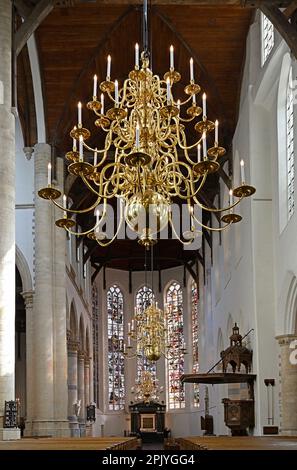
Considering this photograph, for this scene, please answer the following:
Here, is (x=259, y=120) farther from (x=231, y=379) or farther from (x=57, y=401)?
(x=57, y=401)

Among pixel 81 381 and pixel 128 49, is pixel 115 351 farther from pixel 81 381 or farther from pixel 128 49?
pixel 128 49

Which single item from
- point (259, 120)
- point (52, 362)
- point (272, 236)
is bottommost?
point (52, 362)

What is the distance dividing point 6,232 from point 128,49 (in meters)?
10.6

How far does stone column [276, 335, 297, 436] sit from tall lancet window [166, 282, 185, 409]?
2080cm

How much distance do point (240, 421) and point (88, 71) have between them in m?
10.2

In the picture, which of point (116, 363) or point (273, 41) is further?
point (116, 363)

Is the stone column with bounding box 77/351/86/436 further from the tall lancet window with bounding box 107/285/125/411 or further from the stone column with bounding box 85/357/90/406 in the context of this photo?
the tall lancet window with bounding box 107/285/125/411

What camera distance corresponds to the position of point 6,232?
1402cm

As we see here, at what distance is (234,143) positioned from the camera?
2425cm

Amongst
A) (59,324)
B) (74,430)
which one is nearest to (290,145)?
(59,324)

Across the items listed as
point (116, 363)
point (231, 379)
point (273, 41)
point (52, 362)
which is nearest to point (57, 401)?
point (52, 362)

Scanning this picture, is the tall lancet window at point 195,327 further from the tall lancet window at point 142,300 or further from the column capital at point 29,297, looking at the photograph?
the column capital at point 29,297

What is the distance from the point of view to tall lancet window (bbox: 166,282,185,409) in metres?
39.9
